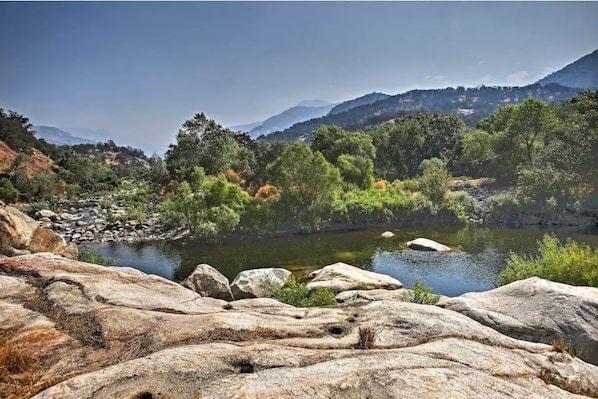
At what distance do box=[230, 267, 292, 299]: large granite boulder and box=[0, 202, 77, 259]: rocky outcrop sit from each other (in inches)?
395

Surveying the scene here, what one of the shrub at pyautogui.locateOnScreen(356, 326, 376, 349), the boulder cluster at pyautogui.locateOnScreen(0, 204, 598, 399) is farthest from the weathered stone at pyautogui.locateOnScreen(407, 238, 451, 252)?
the shrub at pyautogui.locateOnScreen(356, 326, 376, 349)

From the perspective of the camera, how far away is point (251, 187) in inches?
2557

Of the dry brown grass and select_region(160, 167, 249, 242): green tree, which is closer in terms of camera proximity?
the dry brown grass

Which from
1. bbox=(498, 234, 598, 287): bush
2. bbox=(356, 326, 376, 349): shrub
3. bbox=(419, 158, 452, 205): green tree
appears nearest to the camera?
bbox=(356, 326, 376, 349): shrub

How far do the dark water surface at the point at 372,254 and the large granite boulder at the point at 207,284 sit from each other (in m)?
→ 9.63

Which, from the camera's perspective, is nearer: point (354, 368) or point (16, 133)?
point (354, 368)

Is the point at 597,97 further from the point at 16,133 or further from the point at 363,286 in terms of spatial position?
the point at 16,133

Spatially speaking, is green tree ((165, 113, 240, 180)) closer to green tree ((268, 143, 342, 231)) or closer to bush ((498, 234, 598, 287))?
green tree ((268, 143, 342, 231))

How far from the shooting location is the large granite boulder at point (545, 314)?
1254 centimetres

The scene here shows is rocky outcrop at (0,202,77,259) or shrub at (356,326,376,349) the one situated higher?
rocky outcrop at (0,202,77,259)

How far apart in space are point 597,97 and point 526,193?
18.6 meters

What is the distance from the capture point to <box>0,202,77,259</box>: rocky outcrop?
17141mm

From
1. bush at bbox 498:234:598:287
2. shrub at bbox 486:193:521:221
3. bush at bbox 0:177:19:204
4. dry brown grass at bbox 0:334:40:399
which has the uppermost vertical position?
bush at bbox 0:177:19:204

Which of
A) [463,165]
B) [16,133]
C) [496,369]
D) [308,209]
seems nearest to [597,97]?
[463,165]
